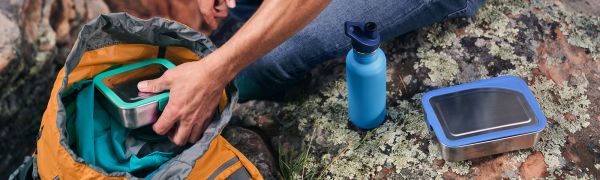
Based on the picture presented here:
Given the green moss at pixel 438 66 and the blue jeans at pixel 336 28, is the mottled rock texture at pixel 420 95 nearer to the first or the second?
the green moss at pixel 438 66

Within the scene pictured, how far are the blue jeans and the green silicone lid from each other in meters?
0.45

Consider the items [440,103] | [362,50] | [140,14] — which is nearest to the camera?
[362,50]

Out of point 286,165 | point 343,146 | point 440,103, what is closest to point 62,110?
point 286,165

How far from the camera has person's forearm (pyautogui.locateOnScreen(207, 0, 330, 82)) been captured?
207 centimetres

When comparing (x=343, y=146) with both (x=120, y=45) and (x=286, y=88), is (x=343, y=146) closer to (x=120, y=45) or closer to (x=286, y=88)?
(x=286, y=88)

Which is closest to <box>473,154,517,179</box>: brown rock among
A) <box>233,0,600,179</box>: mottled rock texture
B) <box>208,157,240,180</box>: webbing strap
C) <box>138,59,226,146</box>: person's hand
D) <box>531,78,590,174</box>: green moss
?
<box>233,0,600,179</box>: mottled rock texture

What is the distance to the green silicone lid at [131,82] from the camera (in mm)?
2105

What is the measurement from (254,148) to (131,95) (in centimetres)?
62

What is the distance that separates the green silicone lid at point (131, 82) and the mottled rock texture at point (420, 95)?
1.70 ft

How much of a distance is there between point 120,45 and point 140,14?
147 centimetres

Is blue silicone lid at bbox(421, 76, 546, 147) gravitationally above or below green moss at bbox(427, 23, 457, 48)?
above

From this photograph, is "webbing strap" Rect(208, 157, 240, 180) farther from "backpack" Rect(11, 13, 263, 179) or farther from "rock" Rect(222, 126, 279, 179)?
"rock" Rect(222, 126, 279, 179)

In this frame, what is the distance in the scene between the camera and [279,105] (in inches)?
111

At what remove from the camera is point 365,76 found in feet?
7.23
